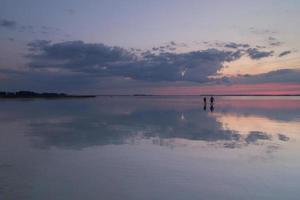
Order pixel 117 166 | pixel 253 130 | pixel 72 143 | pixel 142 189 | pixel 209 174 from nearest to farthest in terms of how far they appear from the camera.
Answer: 1. pixel 142 189
2. pixel 209 174
3. pixel 117 166
4. pixel 72 143
5. pixel 253 130

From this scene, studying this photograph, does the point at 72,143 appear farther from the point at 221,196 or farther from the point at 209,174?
the point at 221,196

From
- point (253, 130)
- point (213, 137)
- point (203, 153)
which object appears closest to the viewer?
point (203, 153)

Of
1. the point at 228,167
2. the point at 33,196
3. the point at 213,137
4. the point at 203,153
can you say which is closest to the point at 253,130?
the point at 213,137

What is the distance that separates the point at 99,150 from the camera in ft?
39.2

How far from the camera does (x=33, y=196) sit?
22.1ft

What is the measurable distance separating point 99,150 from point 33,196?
17.1 ft

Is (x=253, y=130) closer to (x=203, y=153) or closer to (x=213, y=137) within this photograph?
(x=213, y=137)

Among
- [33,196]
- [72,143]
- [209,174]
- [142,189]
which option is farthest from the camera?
[72,143]

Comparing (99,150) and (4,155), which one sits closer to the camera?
(4,155)

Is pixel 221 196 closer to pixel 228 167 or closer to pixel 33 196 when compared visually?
pixel 228 167

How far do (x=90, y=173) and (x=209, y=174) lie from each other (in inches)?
115

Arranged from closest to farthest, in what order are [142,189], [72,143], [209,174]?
1. [142,189]
2. [209,174]
3. [72,143]

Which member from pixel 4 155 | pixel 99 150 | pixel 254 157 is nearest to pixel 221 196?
pixel 254 157

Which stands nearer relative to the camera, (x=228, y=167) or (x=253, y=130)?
(x=228, y=167)
